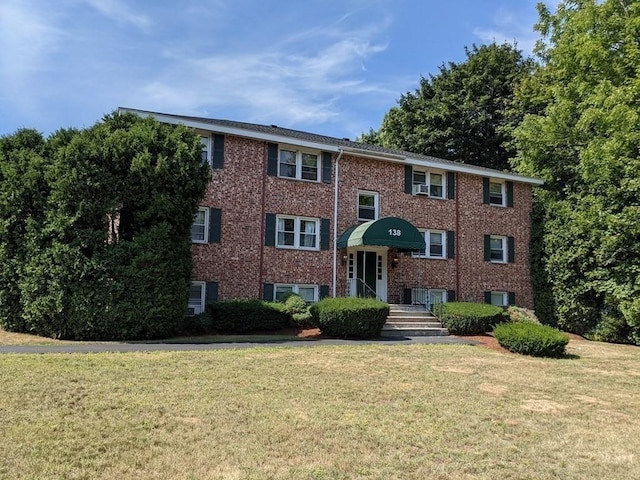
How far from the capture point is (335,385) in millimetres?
8773

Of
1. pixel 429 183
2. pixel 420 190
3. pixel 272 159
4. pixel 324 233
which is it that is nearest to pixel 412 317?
pixel 324 233

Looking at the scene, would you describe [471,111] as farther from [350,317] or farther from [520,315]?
[350,317]

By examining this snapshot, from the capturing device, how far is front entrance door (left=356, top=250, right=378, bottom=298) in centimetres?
2053

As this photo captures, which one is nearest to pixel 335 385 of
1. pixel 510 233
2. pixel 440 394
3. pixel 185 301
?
pixel 440 394

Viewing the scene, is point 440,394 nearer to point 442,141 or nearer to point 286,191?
point 286,191

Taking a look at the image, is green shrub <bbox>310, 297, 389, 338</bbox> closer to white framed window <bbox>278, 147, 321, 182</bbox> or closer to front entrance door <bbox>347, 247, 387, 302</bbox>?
front entrance door <bbox>347, 247, 387, 302</bbox>

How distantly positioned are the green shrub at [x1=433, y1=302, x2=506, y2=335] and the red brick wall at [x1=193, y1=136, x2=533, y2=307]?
353cm

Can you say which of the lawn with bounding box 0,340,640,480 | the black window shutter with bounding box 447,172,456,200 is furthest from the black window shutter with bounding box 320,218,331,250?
the lawn with bounding box 0,340,640,480

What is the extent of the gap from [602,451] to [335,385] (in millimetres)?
4004

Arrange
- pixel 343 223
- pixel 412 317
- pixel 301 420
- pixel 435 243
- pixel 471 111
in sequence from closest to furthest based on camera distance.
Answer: pixel 301 420, pixel 412 317, pixel 343 223, pixel 435 243, pixel 471 111

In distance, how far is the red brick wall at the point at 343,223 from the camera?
725 inches

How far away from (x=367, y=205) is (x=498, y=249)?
673 cm

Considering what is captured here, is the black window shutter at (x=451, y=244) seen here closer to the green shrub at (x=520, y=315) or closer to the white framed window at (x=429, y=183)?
the white framed window at (x=429, y=183)

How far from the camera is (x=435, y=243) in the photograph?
22.4m
